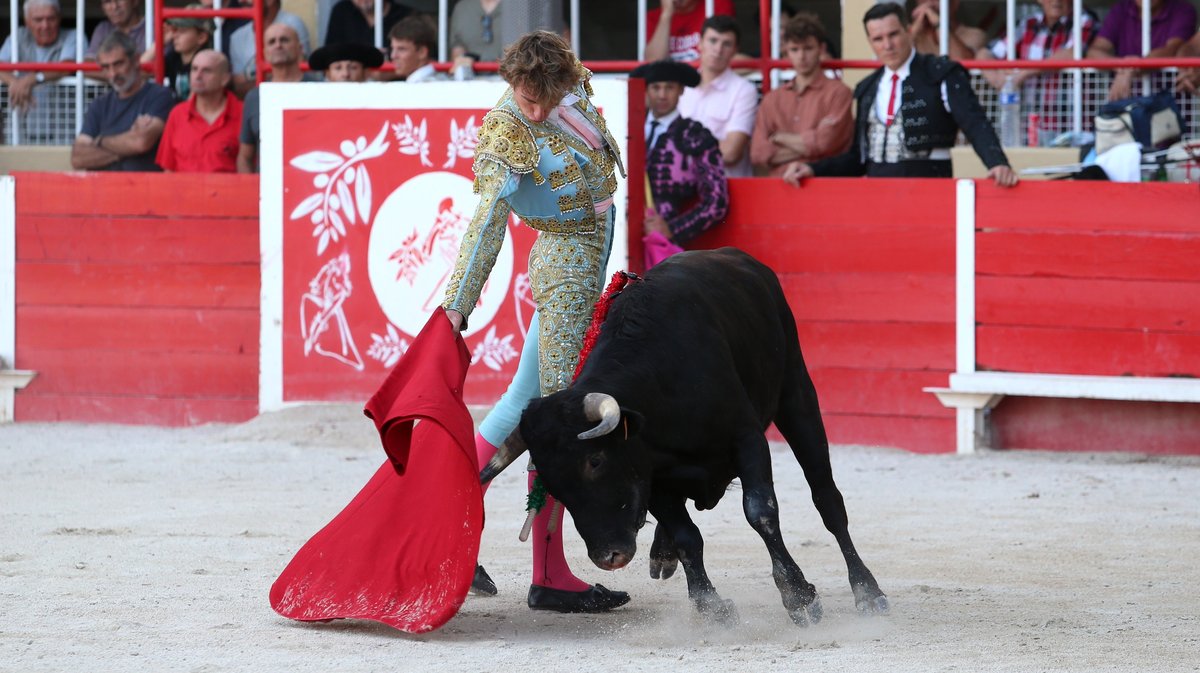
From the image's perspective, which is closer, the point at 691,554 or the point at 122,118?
the point at 691,554

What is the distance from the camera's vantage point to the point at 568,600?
388 cm

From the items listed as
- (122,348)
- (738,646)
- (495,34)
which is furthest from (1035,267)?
(122,348)

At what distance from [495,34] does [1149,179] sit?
9.54 ft

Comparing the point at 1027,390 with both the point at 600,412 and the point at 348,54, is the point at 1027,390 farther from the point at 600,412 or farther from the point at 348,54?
the point at 600,412

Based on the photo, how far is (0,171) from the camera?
27.7 ft

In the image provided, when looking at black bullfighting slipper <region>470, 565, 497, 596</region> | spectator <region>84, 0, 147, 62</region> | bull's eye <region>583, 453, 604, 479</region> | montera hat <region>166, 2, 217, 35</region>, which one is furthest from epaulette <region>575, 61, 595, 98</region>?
spectator <region>84, 0, 147, 62</region>

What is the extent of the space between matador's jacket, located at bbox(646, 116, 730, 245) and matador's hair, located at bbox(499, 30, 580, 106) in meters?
2.83

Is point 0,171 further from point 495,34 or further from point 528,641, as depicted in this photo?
point 528,641

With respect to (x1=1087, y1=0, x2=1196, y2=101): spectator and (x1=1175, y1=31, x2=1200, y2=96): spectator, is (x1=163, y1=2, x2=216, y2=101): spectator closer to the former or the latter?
(x1=1087, y1=0, x2=1196, y2=101): spectator

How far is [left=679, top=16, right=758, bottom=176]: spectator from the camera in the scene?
6910mm

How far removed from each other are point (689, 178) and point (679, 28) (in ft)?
4.65

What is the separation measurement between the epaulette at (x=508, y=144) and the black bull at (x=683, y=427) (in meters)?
0.37

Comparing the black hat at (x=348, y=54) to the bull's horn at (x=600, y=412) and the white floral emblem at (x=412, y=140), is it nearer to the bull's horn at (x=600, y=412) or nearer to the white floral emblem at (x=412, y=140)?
the white floral emblem at (x=412, y=140)

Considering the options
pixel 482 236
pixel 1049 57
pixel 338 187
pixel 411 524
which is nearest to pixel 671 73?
pixel 338 187
